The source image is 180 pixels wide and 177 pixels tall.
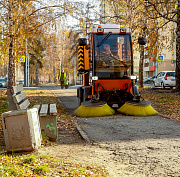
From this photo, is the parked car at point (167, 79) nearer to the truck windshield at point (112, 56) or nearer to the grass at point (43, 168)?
the truck windshield at point (112, 56)

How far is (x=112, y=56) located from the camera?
11430 millimetres

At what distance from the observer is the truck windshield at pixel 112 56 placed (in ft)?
37.3

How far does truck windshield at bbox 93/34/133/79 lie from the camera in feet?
37.3

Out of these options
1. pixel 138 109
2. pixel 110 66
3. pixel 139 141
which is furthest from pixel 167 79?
pixel 139 141

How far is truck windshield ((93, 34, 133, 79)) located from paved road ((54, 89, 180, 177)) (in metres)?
2.09

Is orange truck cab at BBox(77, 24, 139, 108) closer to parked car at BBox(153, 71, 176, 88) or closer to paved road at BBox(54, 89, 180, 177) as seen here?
paved road at BBox(54, 89, 180, 177)

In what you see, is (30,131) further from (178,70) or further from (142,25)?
(142,25)

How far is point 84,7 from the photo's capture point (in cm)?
1564

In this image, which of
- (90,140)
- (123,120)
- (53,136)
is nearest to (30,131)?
(53,136)

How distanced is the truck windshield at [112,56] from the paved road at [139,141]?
209cm

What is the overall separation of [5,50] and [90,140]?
10699 millimetres

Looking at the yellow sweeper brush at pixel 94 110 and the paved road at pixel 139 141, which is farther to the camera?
the yellow sweeper brush at pixel 94 110

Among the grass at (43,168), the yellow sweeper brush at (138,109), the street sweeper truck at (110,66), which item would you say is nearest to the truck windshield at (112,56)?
the street sweeper truck at (110,66)

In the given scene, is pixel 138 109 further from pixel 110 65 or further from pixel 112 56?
pixel 112 56
